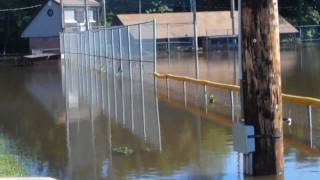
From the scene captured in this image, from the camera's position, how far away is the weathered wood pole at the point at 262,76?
8.31 meters

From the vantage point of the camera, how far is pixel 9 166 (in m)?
10.8

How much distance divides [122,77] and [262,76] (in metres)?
21.7

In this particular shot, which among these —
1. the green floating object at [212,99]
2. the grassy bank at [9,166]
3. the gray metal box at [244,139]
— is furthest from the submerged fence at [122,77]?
the gray metal box at [244,139]

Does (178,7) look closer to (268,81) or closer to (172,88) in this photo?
(172,88)

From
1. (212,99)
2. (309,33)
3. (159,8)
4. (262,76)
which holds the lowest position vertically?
(212,99)

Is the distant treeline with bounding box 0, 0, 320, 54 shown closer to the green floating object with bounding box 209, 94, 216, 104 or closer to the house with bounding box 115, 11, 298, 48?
the house with bounding box 115, 11, 298, 48

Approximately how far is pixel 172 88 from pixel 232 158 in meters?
12.3

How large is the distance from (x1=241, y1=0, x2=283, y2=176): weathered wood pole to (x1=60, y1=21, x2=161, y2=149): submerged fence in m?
4.32

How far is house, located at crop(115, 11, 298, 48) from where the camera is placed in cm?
7288

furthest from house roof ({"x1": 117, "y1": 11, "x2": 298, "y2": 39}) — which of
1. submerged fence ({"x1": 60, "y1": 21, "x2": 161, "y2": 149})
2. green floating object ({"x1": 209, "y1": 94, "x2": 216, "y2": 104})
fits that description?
green floating object ({"x1": 209, "y1": 94, "x2": 216, "y2": 104})

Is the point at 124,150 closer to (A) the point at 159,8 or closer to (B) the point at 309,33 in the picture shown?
(B) the point at 309,33

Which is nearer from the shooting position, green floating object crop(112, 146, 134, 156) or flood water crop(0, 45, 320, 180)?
flood water crop(0, 45, 320, 180)

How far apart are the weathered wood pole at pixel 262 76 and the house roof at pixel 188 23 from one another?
63.3 meters

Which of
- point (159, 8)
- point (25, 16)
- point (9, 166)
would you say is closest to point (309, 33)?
point (159, 8)
